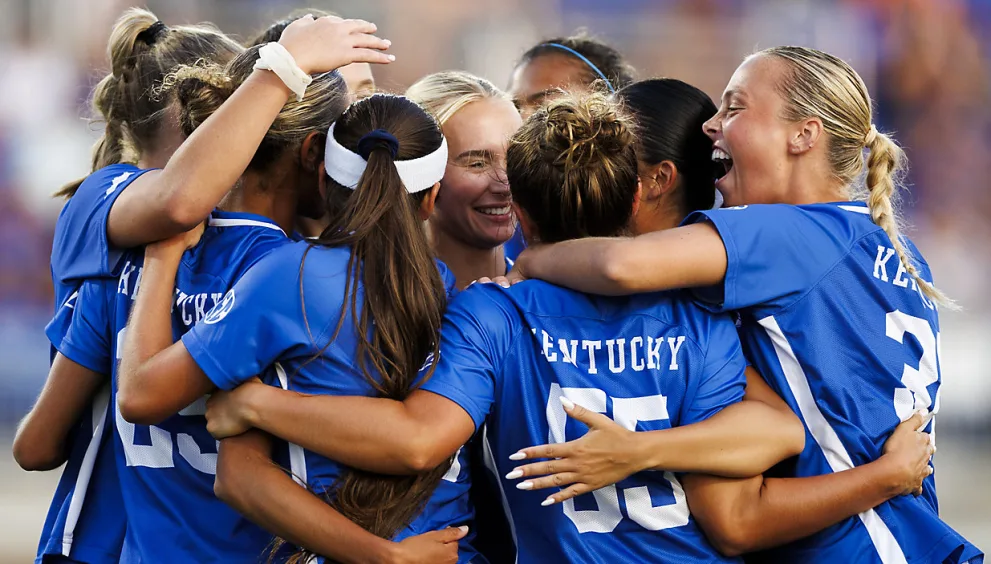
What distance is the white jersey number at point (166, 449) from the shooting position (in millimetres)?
2080

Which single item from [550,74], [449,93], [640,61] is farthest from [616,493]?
[640,61]

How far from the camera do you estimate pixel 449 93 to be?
9.45 ft

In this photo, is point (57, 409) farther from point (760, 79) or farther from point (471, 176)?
point (760, 79)

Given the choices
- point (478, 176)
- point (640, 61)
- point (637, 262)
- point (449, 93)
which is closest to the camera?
point (637, 262)

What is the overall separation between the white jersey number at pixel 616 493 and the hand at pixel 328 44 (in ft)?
2.67

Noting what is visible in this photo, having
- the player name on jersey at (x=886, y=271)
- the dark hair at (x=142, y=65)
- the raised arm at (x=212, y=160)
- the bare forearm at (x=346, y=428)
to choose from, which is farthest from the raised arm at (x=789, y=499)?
the dark hair at (x=142, y=65)

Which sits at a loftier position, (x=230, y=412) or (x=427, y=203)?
(x=427, y=203)

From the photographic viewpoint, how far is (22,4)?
796 centimetres

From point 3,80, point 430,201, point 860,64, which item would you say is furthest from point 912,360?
point 3,80

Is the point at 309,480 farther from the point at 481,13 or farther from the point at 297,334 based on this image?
the point at 481,13

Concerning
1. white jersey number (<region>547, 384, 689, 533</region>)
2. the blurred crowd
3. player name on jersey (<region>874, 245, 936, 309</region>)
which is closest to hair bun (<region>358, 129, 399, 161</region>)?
white jersey number (<region>547, 384, 689, 533</region>)

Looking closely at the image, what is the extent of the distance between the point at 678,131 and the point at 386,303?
94 cm

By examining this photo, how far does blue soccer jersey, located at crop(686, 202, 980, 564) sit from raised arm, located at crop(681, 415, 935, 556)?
56mm

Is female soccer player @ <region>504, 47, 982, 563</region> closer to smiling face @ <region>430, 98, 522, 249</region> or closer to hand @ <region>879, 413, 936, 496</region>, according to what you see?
hand @ <region>879, 413, 936, 496</region>
